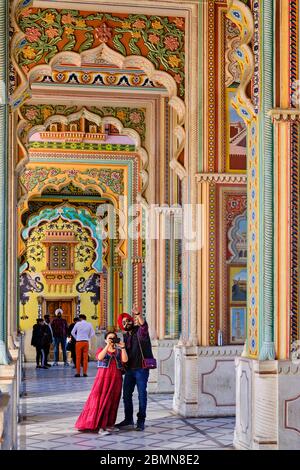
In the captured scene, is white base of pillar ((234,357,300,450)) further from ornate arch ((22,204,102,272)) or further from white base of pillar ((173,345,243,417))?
ornate arch ((22,204,102,272))

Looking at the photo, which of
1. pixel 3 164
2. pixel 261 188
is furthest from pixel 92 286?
pixel 261 188

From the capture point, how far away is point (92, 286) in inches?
807

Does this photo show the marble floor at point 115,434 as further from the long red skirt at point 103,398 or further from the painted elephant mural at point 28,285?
the painted elephant mural at point 28,285

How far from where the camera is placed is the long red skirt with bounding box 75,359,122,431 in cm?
743

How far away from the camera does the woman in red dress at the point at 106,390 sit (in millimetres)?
7426

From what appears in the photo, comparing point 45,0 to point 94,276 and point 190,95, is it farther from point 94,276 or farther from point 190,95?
point 94,276

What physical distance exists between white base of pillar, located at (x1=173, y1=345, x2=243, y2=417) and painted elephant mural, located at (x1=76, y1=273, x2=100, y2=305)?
476 inches

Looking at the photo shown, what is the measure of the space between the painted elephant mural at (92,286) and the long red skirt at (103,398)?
1301 centimetres

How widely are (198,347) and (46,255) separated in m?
12.2

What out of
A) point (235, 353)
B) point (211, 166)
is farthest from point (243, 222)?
point (235, 353)

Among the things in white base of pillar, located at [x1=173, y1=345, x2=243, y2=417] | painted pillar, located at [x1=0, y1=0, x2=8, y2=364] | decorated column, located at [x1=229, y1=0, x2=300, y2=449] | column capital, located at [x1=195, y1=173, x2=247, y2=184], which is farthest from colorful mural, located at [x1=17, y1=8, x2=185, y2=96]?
white base of pillar, located at [x1=173, y1=345, x2=243, y2=417]

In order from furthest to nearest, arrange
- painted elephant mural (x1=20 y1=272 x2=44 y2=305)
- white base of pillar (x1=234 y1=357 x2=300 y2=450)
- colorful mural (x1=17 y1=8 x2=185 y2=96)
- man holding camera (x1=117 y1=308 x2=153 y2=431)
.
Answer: painted elephant mural (x1=20 y1=272 x2=44 y2=305), colorful mural (x1=17 y1=8 x2=185 y2=96), man holding camera (x1=117 y1=308 x2=153 y2=431), white base of pillar (x1=234 y1=357 x2=300 y2=450)

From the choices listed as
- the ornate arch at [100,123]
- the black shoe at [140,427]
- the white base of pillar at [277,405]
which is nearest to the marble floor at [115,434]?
the black shoe at [140,427]

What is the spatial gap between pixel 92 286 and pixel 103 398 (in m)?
13.1
